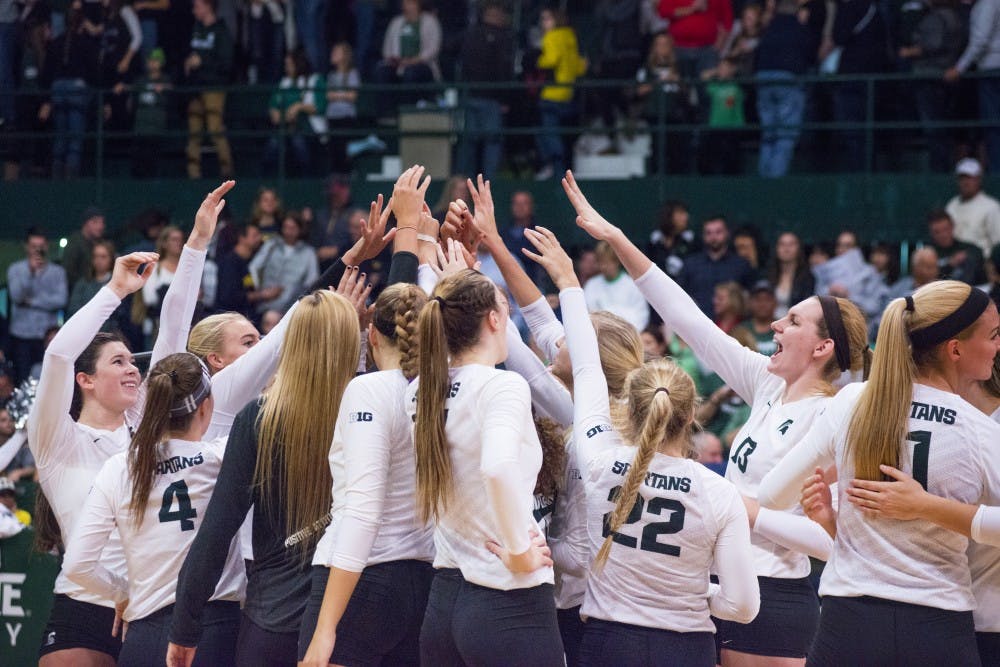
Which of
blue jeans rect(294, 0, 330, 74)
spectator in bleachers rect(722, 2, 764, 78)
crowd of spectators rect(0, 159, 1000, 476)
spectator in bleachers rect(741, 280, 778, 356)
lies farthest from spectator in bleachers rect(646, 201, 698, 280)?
blue jeans rect(294, 0, 330, 74)

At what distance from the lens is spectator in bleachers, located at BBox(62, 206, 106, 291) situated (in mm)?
12234

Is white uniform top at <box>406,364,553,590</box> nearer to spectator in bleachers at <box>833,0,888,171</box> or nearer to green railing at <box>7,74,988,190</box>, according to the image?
green railing at <box>7,74,988,190</box>

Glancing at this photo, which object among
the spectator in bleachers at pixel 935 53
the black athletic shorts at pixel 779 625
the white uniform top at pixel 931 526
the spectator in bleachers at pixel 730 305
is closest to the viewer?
the white uniform top at pixel 931 526

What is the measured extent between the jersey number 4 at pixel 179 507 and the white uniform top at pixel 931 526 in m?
2.07

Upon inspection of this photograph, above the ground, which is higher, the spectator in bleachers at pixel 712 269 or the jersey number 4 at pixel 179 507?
the spectator in bleachers at pixel 712 269

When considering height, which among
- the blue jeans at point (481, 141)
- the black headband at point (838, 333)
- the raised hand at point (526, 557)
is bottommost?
the raised hand at point (526, 557)

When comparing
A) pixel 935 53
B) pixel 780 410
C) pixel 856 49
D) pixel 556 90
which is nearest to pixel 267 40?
pixel 556 90

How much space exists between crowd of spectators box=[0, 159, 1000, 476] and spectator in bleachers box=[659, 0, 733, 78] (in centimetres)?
176

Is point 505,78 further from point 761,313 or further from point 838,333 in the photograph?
point 838,333

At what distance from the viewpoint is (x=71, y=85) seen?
14.6 meters

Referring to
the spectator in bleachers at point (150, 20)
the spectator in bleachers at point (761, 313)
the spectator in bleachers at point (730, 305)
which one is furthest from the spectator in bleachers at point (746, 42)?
the spectator in bleachers at point (150, 20)

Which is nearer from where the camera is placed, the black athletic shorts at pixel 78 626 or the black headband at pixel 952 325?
the black headband at pixel 952 325

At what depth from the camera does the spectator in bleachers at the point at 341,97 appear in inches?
551

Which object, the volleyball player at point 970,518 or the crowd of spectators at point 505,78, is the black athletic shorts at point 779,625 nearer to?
the volleyball player at point 970,518
